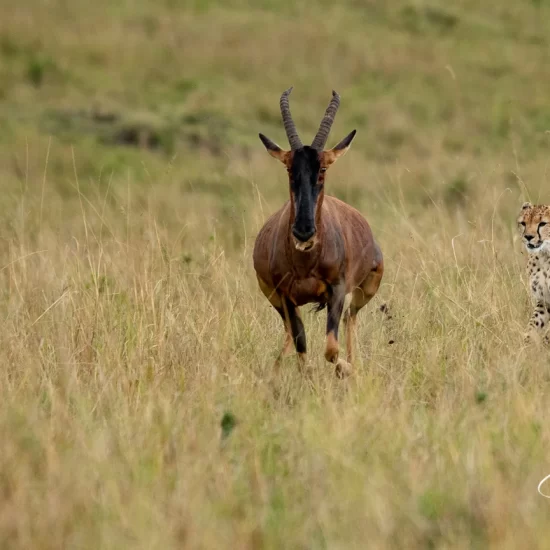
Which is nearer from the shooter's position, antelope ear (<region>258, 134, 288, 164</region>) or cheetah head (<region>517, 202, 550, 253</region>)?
antelope ear (<region>258, 134, 288, 164</region>)

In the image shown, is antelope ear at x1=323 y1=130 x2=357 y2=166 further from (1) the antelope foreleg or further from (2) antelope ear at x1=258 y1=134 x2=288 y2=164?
(1) the antelope foreleg

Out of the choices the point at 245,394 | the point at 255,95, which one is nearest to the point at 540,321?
the point at 245,394

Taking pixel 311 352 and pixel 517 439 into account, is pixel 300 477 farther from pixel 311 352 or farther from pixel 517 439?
pixel 311 352

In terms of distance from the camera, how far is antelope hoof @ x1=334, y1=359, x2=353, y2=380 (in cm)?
696

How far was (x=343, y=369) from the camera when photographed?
699 cm

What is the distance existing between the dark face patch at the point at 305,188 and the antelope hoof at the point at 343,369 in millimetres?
769

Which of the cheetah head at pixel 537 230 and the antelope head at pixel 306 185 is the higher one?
the antelope head at pixel 306 185

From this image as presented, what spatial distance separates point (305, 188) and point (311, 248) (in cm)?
37

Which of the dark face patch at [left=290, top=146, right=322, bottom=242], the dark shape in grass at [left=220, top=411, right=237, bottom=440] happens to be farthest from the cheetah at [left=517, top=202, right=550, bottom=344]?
the dark shape in grass at [left=220, top=411, right=237, bottom=440]

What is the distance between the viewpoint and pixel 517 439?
537 cm

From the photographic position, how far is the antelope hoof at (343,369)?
696cm

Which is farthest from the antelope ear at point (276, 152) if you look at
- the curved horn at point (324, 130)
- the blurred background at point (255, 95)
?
the blurred background at point (255, 95)

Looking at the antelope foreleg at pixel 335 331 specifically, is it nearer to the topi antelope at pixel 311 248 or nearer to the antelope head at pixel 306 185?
the topi antelope at pixel 311 248

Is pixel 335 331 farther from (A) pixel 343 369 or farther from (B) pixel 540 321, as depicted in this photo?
(B) pixel 540 321
